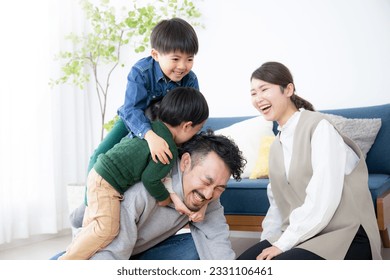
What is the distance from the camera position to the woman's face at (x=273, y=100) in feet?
5.82

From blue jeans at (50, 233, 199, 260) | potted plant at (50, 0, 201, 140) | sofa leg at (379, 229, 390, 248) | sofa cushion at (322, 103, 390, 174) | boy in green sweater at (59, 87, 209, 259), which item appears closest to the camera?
boy in green sweater at (59, 87, 209, 259)

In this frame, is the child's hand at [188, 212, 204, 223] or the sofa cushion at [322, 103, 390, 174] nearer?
the child's hand at [188, 212, 204, 223]

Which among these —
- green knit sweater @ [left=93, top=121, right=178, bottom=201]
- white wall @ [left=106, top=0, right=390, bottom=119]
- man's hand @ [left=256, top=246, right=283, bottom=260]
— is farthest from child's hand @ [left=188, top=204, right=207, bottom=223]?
white wall @ [left=106, top=0, right=390, bottom=119]

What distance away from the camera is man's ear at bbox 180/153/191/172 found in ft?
5.34

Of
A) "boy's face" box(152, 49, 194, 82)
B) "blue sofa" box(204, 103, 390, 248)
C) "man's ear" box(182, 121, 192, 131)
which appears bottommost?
"blue sofa" box(204, 103, 390, 248)

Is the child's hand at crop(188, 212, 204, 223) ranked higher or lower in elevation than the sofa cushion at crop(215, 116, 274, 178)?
higher

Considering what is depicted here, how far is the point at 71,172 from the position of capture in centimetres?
425

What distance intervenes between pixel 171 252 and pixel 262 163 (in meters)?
1.51

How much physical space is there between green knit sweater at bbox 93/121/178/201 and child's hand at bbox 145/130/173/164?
2 cm

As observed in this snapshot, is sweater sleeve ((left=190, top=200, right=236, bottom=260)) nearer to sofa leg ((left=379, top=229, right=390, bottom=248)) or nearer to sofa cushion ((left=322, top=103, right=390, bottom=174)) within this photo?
sofa leg ((left=379, top=229, right=390, bottom=248))

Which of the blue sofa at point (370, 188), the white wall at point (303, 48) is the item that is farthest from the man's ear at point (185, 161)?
the white wall at point (303, 48)

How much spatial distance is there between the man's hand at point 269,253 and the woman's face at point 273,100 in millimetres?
506

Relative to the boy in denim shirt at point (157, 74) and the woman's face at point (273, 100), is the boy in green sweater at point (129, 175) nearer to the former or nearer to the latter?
the boy in denim shirt at point (157, 74)

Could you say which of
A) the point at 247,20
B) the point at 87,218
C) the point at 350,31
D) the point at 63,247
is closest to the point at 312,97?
the point at 350,31
